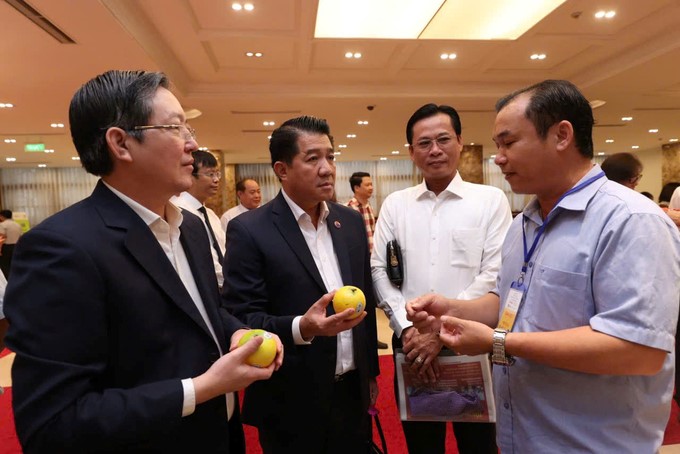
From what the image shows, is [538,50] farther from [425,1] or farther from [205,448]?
[205,448]

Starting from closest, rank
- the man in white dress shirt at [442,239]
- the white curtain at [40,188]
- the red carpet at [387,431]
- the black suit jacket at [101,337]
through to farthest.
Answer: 1. the black suit jacket at [101,337]
2. the man in white dress shirt at [442,239]
3. the red carpet at [387,431]
4. the white curtain at [40,188]

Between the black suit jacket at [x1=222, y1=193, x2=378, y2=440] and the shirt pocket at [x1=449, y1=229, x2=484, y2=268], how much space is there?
1.69 feet

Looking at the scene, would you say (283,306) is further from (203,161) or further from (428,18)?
(428,18)

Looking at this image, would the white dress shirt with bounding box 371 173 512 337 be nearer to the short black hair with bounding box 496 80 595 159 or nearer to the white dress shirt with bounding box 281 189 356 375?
the white dress shirt with bounding box 281 189 356 375

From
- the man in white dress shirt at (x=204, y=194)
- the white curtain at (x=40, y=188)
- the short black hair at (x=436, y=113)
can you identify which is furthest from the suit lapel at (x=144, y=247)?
the white curtain at (x=40, y=188)

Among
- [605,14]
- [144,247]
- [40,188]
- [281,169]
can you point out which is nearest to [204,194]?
[281,169]

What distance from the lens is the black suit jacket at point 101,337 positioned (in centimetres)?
91

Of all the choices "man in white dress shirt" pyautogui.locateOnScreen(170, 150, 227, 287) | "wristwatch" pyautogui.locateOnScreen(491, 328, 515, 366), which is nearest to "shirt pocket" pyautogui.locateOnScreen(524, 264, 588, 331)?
"wristwatch" pyautogui.locateOnScreen(491, 328, 515, 366)

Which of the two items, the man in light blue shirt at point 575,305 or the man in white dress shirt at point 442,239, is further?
the man in white dress shirt at point 442,239

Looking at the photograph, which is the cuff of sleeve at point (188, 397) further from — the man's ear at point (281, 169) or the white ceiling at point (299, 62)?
the white ceiling at point (299, 62)

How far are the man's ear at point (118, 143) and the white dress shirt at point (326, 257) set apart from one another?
0.84 m

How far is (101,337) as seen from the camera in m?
0.98

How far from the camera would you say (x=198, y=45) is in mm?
5996

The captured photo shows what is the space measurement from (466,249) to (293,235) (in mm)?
808
